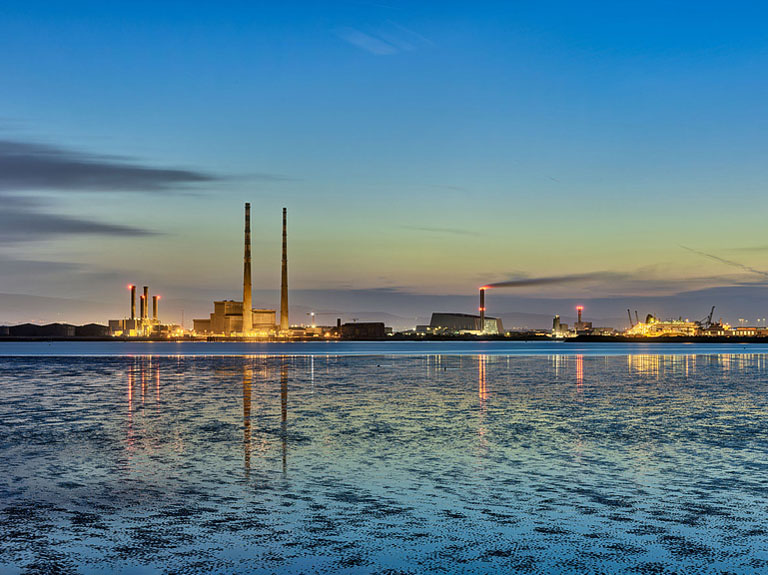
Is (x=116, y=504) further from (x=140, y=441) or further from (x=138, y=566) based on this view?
(x=140, y=441)

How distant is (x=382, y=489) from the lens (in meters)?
14.4

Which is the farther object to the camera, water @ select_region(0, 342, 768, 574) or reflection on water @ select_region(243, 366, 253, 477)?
reflection on water @ select_region(243, 366, 253, 477)

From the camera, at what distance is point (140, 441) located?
68.1ft

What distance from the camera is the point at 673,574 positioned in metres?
9.26

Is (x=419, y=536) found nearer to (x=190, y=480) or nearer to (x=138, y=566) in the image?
(x=138, y=566)

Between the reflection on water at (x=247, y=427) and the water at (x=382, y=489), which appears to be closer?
the water at (x=382, y=489)

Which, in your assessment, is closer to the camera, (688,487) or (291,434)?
(688,487)

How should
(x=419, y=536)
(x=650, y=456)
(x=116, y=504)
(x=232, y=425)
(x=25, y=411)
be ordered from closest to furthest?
(x=419, y=536) < (x=116, y=504) < (x=650, y=456) < (x=232, y=425) < (x=25, y=411)

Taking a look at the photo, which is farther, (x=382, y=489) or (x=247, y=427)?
(x=247, y=427)

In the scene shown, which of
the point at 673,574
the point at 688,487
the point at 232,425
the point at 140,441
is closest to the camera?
the point at 673,574

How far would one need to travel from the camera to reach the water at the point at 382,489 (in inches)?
395

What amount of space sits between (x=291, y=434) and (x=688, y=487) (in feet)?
37.9

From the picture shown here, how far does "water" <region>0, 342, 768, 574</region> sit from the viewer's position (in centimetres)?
1004

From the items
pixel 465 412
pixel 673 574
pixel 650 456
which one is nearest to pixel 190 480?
pixel 673 574
